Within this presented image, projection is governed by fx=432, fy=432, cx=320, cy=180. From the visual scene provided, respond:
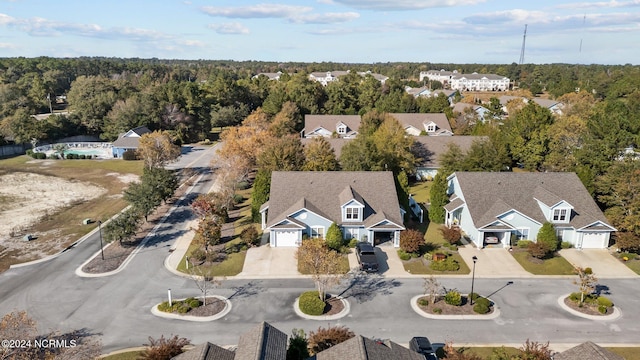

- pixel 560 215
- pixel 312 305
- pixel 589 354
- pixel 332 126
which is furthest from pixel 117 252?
pixel 332 126

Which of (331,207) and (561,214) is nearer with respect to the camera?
(561,214)

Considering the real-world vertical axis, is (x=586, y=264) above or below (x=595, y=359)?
below

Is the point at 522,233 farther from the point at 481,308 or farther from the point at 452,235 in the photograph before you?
the point at 481,308

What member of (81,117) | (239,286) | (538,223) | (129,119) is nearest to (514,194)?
(538,223)

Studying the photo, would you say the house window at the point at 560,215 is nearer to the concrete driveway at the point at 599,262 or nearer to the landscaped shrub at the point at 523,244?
the concrete driveway at the point at 599,262

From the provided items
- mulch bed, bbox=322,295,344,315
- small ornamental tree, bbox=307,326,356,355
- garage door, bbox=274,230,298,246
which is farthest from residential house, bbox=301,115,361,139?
small ornamental tree, bbox=307,326,356,355

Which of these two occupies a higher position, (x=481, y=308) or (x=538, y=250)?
(x=538, y=250)

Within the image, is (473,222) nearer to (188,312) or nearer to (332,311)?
(332,311)
